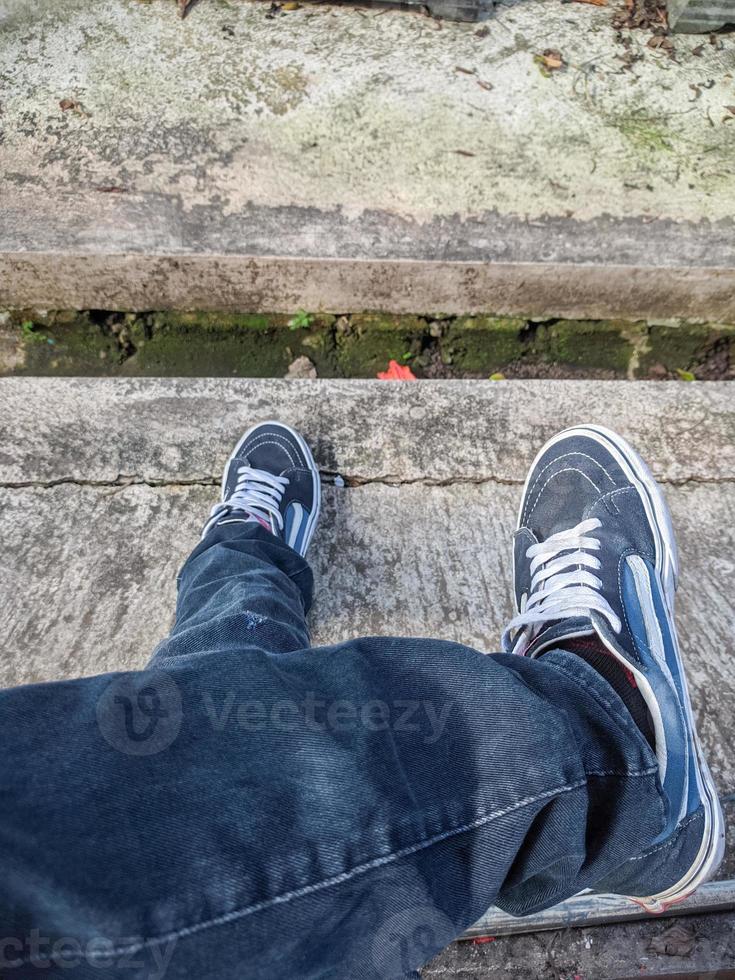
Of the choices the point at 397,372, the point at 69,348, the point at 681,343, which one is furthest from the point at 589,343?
the point at 69,348

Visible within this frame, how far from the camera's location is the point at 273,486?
5.70ft

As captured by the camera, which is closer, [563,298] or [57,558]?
[57,558]

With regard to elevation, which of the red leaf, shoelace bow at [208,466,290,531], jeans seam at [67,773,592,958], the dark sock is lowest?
jeans seam at [67,773,592,958]

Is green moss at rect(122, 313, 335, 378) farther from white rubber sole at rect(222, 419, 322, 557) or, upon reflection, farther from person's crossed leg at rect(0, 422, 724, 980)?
person's crossed leg at rect(0, 422, 724, 980)

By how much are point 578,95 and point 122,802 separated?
2.67 meters

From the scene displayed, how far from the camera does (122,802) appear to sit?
738mm

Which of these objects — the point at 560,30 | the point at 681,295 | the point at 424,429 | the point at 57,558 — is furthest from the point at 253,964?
the point at 560,30

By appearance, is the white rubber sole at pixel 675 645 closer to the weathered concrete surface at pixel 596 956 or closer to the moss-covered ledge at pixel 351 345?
the weathered concrete surface at pixel 596 956

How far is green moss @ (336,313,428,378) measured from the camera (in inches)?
93.1

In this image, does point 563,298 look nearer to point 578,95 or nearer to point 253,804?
point 578,95

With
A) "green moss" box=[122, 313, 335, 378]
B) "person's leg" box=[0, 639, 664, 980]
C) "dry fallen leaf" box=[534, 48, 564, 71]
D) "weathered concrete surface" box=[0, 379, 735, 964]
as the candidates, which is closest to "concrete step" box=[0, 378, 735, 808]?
"weathered concrete surface" box=[0, 379, 735, 964]

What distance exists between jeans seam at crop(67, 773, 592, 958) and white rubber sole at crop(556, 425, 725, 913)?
367mm
